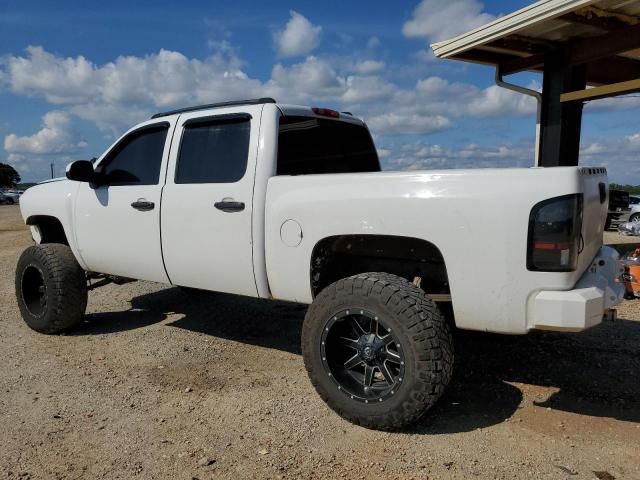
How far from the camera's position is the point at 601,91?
279 inches

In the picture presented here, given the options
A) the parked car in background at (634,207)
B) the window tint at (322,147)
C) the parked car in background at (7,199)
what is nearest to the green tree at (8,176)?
the parked car in background at (7,199)

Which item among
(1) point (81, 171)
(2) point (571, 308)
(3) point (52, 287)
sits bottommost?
(3) point (52, 287)

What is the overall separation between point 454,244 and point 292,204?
44.3 inches

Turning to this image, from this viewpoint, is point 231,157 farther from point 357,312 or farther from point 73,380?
point 73,380

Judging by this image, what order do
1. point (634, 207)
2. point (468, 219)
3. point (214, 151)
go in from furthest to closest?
point (634, 207)
point (214, 151)
point (468, 219)

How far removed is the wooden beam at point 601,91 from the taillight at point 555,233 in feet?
16.8

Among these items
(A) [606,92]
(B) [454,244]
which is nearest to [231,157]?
(B) [454,244]

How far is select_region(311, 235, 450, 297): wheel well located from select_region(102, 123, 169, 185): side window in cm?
173

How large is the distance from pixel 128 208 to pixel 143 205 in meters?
0.23

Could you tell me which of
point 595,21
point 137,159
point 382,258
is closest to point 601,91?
point 595,21

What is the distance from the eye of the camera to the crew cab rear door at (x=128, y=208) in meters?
4.52

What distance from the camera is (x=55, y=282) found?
5.10 meters

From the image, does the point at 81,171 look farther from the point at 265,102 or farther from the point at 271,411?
the point at 271,411

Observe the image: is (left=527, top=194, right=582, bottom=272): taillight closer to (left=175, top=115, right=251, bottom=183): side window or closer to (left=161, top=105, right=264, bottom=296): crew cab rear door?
(left=161, top=105, right=264, bottom=296): crew cab rear door
